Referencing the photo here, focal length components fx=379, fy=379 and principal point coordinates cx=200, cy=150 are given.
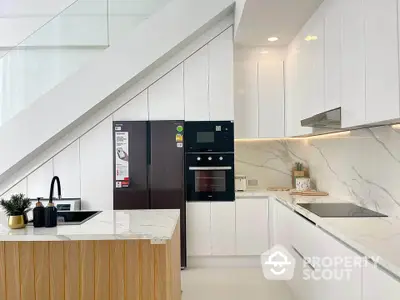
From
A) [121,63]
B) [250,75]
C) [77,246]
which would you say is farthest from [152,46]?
[77,246]

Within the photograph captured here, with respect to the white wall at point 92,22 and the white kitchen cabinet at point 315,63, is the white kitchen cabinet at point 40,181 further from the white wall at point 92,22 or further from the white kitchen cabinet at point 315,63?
the white kitchen cabinet at point 315,63

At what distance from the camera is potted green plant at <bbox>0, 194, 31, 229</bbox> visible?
88.4 inches

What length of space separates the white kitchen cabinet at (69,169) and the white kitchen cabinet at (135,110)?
24.0 inches

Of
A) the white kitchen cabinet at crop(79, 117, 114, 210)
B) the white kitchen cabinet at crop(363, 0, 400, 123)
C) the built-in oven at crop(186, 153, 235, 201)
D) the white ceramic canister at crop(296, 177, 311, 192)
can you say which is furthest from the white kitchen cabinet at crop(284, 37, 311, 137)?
the white kitchen cabinet at crop(79, 117, 114, 210)

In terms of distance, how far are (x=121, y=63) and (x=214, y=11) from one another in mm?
1218

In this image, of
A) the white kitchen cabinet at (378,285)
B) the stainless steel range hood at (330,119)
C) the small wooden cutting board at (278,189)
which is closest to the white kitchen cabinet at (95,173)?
the small wooden cutting board at (278,189)

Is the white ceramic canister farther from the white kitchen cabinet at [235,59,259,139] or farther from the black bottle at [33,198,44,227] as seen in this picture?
the black bottle at [33,198,44,227]

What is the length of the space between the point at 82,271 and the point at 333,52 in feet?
7.62

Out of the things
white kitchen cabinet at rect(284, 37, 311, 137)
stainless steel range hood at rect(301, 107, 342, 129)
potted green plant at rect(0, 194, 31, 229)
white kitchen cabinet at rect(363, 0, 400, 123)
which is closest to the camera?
white kitchen cabinet at rect(363, 0, 400, 123)

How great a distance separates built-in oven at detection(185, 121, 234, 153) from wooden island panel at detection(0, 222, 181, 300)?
2.26 meters

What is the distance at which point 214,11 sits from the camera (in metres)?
4.34

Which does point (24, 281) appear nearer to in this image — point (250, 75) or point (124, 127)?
point (124, 127)

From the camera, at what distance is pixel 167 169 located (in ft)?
14.3

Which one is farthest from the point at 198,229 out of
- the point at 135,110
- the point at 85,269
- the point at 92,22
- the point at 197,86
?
the point at 92,22
